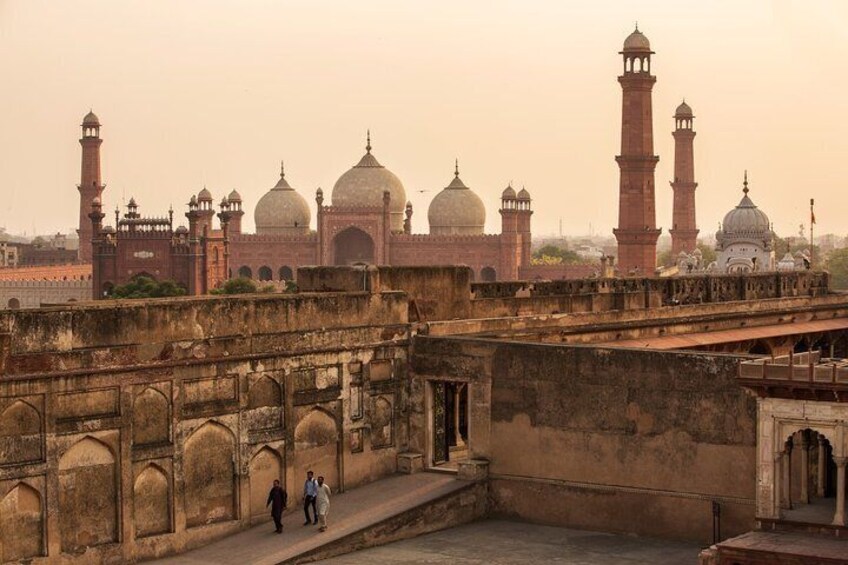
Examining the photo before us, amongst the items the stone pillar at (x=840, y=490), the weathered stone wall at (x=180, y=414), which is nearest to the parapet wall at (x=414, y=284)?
the weathered stone wall at (x=180, y=414)

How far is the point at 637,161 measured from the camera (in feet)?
214

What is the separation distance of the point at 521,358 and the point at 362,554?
2785 mm

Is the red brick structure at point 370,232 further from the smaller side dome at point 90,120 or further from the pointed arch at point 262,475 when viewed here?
the pointed arch at point 262,475

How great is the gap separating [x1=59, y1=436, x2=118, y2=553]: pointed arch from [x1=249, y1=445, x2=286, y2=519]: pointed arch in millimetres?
1747

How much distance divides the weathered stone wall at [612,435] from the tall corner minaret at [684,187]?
2929 inches

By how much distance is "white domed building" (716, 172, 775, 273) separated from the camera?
7331 centimetres

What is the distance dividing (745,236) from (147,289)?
26396 mm

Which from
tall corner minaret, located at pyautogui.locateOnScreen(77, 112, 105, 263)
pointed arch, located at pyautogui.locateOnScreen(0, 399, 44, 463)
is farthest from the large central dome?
pointed arch, located at pyautogui.locateOnScreen(0, 399, 44, 463)

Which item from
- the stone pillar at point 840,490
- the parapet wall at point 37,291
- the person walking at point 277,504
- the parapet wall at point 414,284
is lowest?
the person walking at point 277,504

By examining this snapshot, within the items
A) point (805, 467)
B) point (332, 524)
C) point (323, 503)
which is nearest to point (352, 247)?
point (332, 524)

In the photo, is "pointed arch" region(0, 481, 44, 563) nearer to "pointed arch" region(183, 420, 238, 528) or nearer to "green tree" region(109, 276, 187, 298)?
"pointed arch" region(183, 420, 238, 528)

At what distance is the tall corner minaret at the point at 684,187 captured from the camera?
91.3m

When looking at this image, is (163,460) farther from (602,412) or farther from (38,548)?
(602,412)

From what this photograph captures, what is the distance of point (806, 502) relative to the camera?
1503 cm
